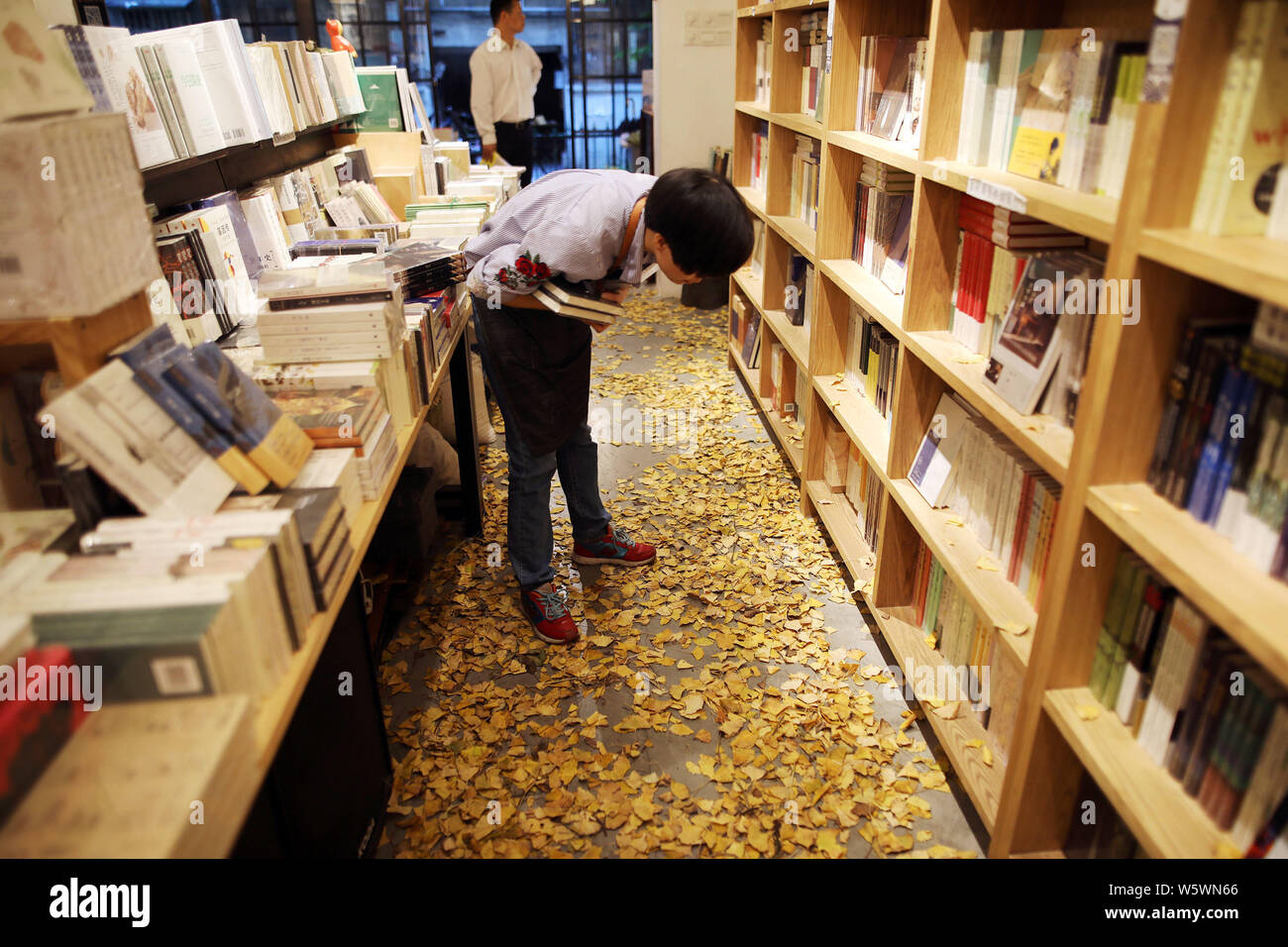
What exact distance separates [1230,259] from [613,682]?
1841mm

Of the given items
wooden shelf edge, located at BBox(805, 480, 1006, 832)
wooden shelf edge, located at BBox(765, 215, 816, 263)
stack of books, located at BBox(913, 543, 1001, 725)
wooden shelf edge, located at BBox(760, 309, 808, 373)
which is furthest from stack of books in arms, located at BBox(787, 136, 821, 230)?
stack of books, located at BBox(913, 543, 1001, 725)

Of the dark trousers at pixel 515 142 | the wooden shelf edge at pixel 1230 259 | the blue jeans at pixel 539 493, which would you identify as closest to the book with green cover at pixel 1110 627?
the wooden shelf edge at pixel 1230 259

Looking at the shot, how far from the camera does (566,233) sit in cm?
203

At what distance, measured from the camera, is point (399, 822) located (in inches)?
76.5

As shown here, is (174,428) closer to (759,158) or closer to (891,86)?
(891,86)

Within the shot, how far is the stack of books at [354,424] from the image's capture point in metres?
1.56

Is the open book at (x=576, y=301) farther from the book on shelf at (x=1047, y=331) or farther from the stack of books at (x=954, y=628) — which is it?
the stack of books at (x=954, y=628)

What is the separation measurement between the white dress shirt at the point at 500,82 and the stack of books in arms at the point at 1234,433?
5.73 metres

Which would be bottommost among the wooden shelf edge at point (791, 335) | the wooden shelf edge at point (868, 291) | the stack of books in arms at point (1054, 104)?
the wooden shelf edge at point (791, 335)

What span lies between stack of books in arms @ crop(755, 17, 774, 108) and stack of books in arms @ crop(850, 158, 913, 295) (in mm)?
1501

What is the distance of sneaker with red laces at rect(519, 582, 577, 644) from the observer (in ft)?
8.33

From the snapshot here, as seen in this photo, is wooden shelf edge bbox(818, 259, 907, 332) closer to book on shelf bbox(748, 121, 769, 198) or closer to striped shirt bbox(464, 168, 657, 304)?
striped shirt bbox(464, 168, 657, 304)

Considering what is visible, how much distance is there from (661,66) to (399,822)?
5.48m

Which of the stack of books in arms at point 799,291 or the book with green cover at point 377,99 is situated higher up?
the book with green cover at point 377,99
